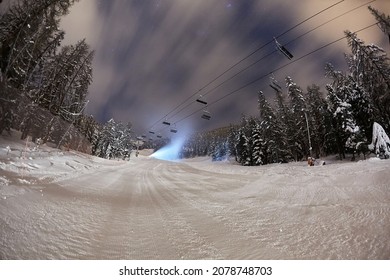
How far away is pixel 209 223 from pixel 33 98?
21356mm

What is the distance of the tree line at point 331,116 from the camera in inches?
858

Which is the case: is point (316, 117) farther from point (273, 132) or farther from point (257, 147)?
point (257, 147)

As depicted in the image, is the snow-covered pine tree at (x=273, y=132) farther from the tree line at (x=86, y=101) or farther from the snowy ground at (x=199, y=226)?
the snowy ground at (x=199, y=226)

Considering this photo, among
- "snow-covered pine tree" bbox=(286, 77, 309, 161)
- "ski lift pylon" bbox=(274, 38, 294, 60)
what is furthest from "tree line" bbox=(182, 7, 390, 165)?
"ski lift pylon" bbox=(274, 38, 294, 60)

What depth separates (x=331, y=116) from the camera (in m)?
36.7

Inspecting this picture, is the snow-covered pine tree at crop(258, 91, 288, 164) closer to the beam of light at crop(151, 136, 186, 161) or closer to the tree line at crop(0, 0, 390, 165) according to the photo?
the tree line at crop(0, 0, 390, 165)

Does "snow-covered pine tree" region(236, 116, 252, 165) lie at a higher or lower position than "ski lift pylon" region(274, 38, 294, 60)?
higher

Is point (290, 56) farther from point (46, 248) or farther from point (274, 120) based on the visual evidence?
point (274, 120)

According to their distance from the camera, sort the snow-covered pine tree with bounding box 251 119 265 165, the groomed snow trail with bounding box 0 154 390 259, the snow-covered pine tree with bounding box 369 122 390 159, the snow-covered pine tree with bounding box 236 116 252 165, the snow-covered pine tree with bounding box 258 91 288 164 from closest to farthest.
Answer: the groomed snow trail with bounding box 0 154 390 259, the snow-covered pine tree with bounding box 369 122 390 159, the snow-covered pine tree with bounding box 258 91 288 164, the snow-covered pine tree with bounding box 251 119 265 165, the snow-covered pine tree with bounding box 236 116 252 165

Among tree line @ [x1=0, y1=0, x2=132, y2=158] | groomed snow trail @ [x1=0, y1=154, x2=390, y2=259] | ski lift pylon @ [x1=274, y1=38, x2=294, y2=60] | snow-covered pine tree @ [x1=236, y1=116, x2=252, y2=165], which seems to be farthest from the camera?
snow-covered pine tree @ [x1=236, y1=116, x2=252, y2=165]

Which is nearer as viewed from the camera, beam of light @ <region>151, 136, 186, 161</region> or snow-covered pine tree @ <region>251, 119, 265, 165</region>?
snow-covered pine tree @ <region>251, 119, 265, 165</region>

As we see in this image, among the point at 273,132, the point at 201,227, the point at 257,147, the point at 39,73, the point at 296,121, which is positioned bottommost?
the point at 201,227

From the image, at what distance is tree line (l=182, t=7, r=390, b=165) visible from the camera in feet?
71.5

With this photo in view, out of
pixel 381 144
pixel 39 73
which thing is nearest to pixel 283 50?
pixel 381 144
